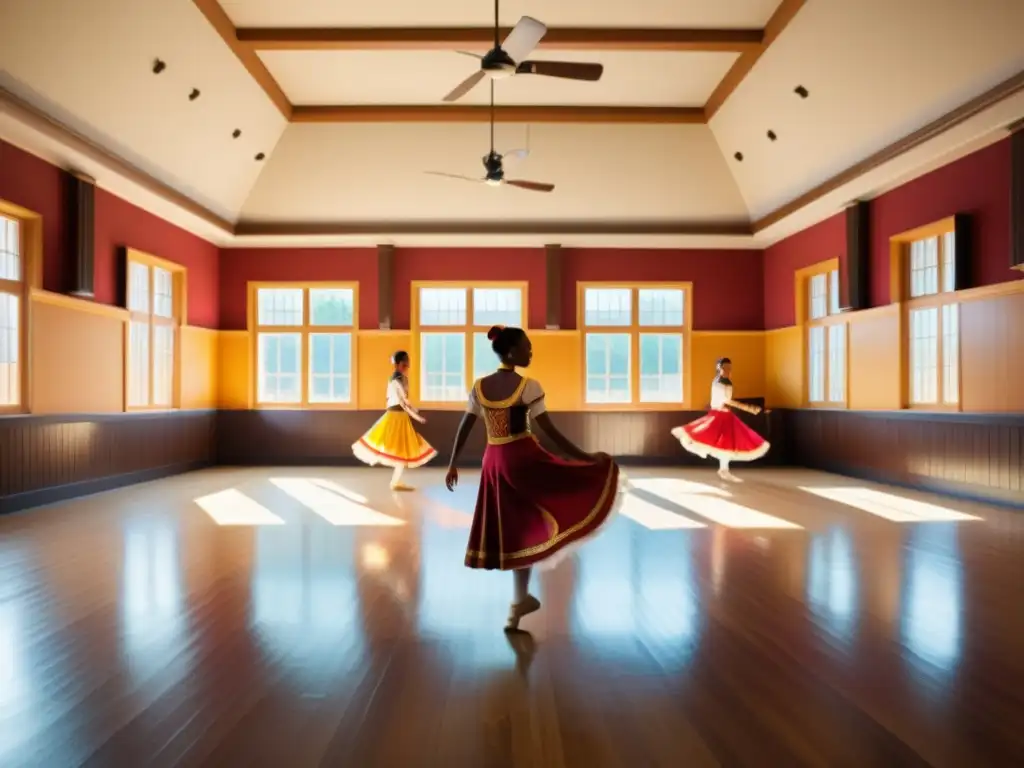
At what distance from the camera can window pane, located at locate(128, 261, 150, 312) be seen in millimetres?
8586

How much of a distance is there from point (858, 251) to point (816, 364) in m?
1.94

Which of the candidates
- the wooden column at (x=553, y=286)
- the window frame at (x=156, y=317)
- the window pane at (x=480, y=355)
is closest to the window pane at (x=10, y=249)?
the window frame at (x=156, y=317)

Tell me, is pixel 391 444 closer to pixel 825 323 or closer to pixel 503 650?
pixel 503 650

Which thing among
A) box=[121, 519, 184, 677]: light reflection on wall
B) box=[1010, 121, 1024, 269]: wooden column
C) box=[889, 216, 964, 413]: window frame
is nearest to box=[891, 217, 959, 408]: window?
box=[889, 216, 964, 413]: window frame

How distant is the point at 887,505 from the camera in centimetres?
664

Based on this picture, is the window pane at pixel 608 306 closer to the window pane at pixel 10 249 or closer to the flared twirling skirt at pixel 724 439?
the flared twirling skirt at pixel 724 439

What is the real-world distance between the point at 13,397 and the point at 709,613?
6426 mm

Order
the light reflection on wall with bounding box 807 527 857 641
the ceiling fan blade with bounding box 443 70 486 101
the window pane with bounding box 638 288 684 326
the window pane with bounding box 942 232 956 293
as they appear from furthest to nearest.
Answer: the window pane with bounding box 638 288 684 326 → the window pane with bounding box 942 232 956 293 → the ceiling fan blade with bounding box 443 70 486 101 → the light reflection on wall with bounding box 807 527 857 641

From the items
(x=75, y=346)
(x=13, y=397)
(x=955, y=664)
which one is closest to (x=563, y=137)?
(x=75, y=346)

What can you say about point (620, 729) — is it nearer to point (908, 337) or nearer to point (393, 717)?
point (393, 717)

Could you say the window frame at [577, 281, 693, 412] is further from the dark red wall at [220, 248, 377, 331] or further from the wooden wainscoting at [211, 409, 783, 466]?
the dark red wall at [220, 248, 377, 331]

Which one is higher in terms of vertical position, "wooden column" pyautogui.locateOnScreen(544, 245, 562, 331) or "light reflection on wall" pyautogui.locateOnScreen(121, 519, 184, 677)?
"wooden column" pyautogui.locateOnScreen(544, 245, 562, 331)

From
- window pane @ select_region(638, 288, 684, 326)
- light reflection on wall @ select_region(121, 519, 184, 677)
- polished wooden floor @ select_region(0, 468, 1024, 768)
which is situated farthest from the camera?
window pane @ select_region(638, 288, 684, 326)

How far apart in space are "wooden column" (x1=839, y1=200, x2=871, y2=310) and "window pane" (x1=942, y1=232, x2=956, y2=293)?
1137 millimetres
